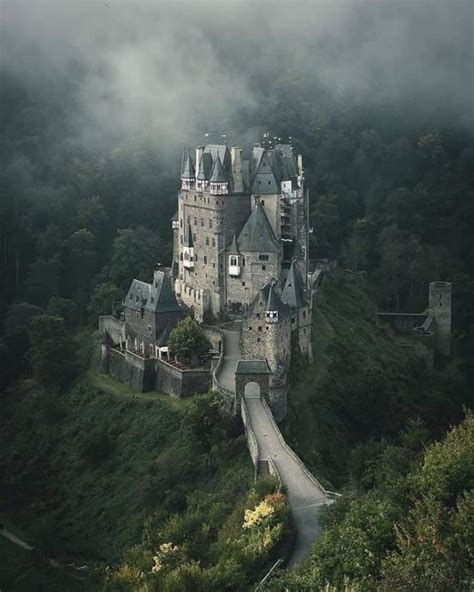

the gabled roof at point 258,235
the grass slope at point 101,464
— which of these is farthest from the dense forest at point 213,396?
the gabled roof at point 258,235

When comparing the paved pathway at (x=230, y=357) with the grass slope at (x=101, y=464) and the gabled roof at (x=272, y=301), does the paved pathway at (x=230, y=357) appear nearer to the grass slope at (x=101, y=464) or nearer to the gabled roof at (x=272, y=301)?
the grass slope at (x=101, y=464)

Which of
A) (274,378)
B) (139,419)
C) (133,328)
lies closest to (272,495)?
(274,378)

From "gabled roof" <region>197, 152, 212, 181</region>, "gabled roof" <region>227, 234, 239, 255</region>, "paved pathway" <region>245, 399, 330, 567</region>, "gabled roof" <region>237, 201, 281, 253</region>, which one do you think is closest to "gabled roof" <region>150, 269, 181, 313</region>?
"gabled roof" <region>227, 234, 239, 255</region>

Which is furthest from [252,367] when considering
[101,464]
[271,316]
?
[101,464]

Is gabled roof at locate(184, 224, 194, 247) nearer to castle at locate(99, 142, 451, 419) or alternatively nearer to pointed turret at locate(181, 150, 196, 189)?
castle at locate(99, 142, 451, 419)

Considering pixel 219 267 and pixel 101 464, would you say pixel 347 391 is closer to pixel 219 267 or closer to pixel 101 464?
pixel 219 267

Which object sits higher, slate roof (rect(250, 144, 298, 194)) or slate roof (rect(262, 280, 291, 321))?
slate roof (rect(250, 144, 298, 194))
